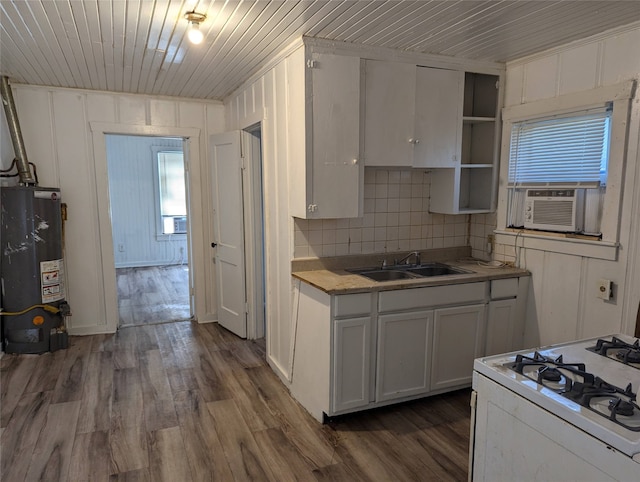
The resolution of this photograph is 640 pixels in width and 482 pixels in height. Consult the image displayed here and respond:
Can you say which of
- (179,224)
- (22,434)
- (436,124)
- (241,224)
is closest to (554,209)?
(436,124)

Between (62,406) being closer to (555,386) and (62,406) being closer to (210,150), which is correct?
(210,150)

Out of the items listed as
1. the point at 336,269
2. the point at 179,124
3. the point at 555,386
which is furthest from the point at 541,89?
the point at 179,124

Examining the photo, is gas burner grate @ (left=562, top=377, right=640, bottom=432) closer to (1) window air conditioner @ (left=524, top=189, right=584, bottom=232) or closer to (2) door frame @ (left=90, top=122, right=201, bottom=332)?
(1) window air conditioner @ (left=524, top=189, right=584, bottom=232)

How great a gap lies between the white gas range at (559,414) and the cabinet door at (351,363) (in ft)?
3.47

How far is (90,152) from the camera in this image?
414cm

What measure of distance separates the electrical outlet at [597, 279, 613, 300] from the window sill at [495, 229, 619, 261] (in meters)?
0.14

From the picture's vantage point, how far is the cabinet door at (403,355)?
272 cm

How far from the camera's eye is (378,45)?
2.81 metres

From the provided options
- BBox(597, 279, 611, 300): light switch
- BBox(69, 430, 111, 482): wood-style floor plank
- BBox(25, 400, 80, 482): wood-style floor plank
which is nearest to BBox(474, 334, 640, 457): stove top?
BBox(597, 279, 611, 300): light switch

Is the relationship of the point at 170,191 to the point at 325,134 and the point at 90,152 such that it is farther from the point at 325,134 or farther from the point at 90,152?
the point at 325,134

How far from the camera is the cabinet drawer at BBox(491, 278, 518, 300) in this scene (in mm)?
3006

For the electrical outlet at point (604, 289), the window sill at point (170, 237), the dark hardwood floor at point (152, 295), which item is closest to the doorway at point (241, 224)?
the dark hardwood floor at point (152, 295)

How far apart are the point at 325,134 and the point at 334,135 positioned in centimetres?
6

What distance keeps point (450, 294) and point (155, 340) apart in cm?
287
